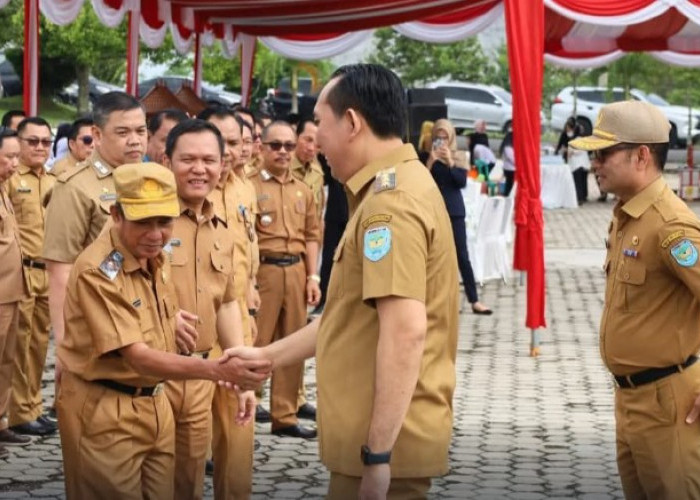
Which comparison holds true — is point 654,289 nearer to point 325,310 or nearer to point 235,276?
point 325,310

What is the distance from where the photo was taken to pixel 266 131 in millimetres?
8688

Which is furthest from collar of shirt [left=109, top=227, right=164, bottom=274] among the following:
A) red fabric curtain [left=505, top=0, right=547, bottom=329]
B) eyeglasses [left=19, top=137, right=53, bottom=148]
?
red fabric curtain [left=505, top=0, right=547, bottom=329]

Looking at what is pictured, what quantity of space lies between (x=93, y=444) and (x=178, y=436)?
695 millimetres

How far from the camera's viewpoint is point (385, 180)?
377 centimetres

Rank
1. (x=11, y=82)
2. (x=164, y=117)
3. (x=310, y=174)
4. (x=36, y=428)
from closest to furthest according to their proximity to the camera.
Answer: (x=164, y=117), (x=36, y=428), (x=310, y=174), (x=11, y=82)

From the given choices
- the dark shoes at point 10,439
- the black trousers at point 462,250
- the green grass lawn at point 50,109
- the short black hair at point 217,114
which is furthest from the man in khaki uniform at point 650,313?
the green grass lawn at point 50,109

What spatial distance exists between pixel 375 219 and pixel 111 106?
3115 mm

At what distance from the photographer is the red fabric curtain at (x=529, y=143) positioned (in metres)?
11.1

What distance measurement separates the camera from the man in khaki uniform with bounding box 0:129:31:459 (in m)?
7.82

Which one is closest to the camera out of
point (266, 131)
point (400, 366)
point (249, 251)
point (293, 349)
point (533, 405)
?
point (400, 366)

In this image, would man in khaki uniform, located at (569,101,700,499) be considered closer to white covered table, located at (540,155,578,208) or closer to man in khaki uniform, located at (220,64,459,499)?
man in khaki uniform, located at (220,64,459,499)

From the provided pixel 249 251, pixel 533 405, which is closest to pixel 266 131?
pixel 249 251

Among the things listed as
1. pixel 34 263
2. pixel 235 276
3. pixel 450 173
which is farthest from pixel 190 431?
pixel 450 173

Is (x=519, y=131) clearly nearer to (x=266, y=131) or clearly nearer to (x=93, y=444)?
(x=266, y=131)
